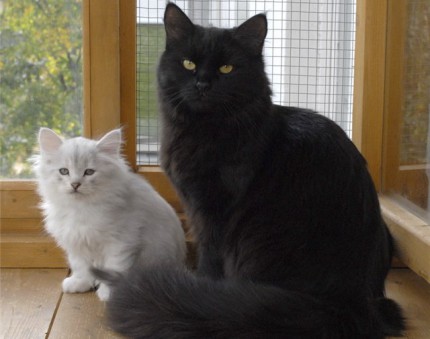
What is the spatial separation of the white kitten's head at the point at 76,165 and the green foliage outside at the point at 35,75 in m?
0.36

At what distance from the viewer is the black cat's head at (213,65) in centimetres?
181

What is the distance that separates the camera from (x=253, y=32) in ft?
6.09

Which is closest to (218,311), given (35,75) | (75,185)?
(75,185)

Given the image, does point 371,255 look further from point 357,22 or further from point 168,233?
point 357,22

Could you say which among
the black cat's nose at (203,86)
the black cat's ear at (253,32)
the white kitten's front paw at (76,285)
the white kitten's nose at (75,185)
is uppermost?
the black cat's ear at (253,32)

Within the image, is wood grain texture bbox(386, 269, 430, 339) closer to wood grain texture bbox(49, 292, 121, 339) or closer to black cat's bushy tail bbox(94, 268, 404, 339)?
black cat's bushy tail bbox(94, 268, 404, 339)

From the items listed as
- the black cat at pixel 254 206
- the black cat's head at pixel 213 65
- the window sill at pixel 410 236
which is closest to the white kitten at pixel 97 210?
the black cat at pixel 254 206

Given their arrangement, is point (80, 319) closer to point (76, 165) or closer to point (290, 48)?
point (76, 165)

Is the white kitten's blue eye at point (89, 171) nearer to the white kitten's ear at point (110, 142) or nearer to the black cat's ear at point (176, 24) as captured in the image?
the white kitten's ear at point (110, 142)

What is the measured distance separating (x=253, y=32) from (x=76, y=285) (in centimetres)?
89

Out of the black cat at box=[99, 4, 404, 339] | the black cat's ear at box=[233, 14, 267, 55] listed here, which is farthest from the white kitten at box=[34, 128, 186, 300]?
the black cat's ear at box=[233, 14, 267, 55]

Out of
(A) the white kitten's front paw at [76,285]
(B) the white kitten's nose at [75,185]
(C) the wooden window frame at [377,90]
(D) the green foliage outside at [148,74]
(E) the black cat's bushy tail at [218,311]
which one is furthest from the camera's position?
(D) the green foliage outside at [148,74]

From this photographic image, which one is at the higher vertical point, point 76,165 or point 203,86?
point 203,86

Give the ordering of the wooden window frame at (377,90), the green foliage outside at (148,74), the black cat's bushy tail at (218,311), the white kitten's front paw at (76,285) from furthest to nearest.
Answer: the green foliage outside at (148,74)
the wooden window frame at (377,90)
the white kitten's front paw at (76,285)
the black cat's bushy tail at (218,311)
